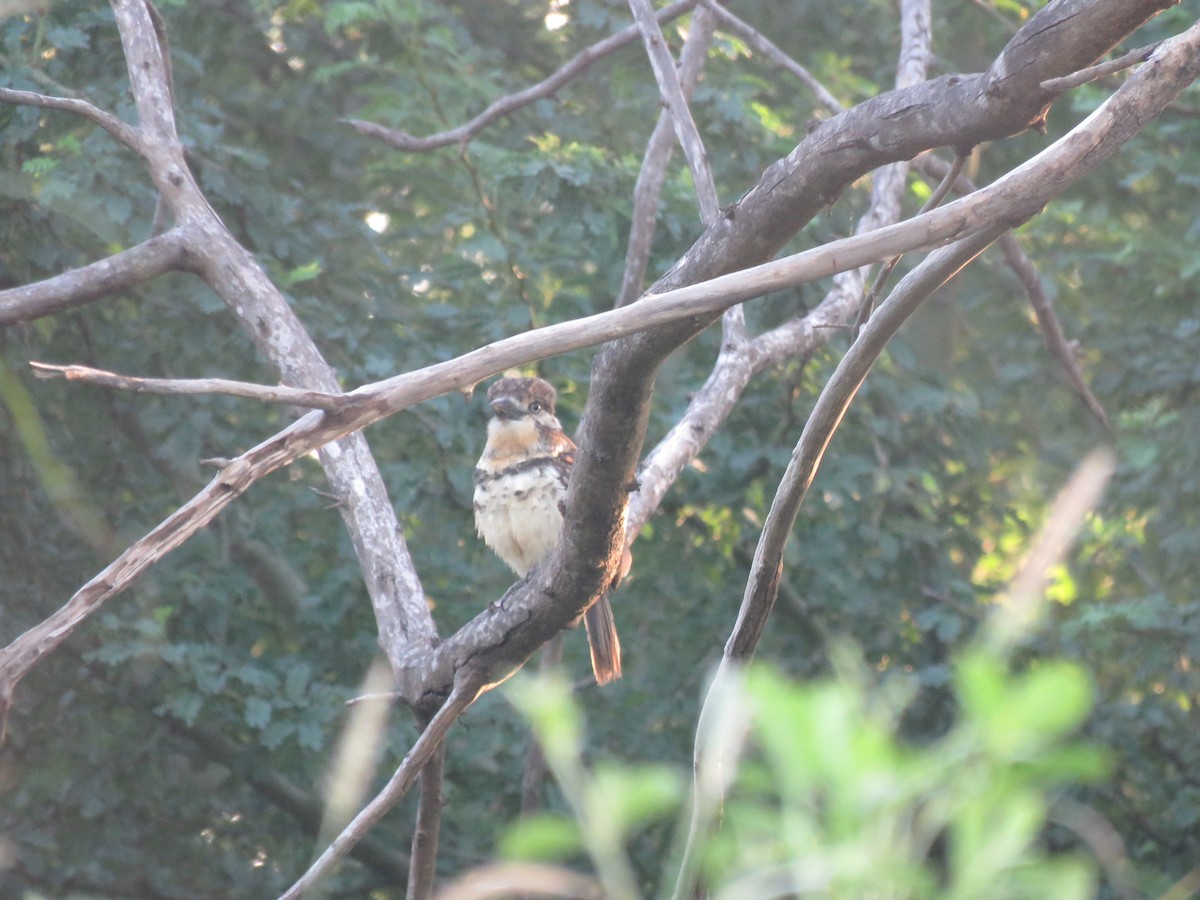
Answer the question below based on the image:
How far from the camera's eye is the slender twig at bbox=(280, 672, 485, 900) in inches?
115

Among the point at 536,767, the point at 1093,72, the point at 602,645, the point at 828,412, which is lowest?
the point at 536,767

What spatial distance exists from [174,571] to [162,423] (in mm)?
605

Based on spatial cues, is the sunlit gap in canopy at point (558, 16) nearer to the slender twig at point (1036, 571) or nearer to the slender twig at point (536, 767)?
the slender twig at point (536, 767)

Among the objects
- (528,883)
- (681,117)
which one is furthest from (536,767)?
(528,883)

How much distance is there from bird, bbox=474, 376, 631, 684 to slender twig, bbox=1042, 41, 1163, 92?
3.18 metres

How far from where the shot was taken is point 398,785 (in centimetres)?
314

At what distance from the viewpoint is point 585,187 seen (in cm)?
571

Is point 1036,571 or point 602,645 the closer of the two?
point 1036,571

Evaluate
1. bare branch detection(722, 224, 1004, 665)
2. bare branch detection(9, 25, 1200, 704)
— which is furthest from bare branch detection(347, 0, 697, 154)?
bare branch detection(9, 25, 1200, 704)

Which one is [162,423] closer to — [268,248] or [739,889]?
[268,248]

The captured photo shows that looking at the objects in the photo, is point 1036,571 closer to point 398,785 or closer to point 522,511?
point 398,785

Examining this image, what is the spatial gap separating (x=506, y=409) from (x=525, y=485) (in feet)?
0.96

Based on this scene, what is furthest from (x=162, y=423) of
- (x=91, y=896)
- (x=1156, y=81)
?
(x=1156, y=81)

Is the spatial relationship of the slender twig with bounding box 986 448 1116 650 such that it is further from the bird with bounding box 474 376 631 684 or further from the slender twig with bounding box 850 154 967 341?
the bird with bounding box 474 376 631 684
